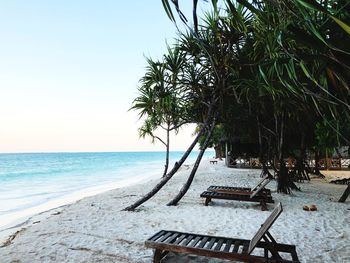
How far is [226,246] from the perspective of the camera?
2811 mm

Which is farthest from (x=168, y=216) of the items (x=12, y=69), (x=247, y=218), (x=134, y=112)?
(x=12, y=69)

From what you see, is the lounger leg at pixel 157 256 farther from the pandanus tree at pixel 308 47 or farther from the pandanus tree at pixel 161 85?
the pandanus tree at pixel 161 85

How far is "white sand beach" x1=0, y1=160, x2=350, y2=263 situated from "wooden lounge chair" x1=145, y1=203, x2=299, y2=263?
27cm

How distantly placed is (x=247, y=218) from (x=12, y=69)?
13814mm

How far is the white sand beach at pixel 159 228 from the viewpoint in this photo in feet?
10.7

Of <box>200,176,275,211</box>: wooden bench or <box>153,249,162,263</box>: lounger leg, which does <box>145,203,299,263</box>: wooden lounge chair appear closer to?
<box>153,249,162,263</box>: lounger leg

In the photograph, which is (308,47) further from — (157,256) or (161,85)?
(161,85)

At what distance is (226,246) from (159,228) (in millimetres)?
1884

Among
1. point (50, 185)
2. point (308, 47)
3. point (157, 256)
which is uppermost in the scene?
point (308, 47)

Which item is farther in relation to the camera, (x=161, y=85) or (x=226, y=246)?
(x=161, y=85)

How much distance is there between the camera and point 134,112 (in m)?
6.84

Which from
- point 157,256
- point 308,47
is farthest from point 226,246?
point 308,47

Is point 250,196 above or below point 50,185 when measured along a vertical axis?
above

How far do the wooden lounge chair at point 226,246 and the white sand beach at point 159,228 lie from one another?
27 cm
